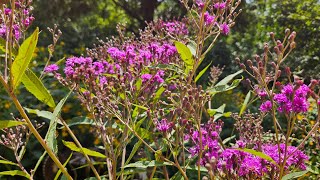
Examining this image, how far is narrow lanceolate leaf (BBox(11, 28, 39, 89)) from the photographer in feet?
3.92

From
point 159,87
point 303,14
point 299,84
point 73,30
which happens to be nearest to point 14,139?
point 159,87

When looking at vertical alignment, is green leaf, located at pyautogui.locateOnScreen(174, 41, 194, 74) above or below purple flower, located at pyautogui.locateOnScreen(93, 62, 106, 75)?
above

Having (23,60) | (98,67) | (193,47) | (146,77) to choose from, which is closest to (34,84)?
(23,60)

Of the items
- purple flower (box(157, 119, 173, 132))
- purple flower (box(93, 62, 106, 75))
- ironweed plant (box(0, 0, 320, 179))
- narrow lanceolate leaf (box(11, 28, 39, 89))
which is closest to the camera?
narrow lanceolate leaf (box(11, 28, 39, 89))

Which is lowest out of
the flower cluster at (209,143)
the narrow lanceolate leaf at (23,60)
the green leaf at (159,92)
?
the flower cluster at (209,143)

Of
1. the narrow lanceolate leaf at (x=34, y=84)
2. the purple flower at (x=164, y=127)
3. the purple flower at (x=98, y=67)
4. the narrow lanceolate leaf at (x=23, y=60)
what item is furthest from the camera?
the purple flower at (x=98, y=67)

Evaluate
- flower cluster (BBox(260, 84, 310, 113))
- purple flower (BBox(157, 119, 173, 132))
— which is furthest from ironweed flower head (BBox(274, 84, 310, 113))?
purple flower (BBox(157, 119, 173, 132))

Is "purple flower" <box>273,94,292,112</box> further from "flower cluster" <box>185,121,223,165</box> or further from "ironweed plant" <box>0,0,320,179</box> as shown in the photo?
"flower cluster" <box>185,121,223,165</box>

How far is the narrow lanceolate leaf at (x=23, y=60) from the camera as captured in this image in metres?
1.20

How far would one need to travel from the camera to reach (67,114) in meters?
4.22

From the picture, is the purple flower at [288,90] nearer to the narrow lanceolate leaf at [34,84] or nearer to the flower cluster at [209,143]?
the flower cluster at [209,143]

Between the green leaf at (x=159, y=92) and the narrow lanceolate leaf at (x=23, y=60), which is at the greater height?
the narrow lanceolate leaf at (x=23, y=60)

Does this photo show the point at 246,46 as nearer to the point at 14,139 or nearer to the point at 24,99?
the point at 24,99

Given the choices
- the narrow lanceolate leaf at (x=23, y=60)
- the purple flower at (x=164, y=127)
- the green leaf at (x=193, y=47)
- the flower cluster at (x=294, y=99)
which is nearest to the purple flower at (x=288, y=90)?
the flower cluster at (x=294, y=99)
